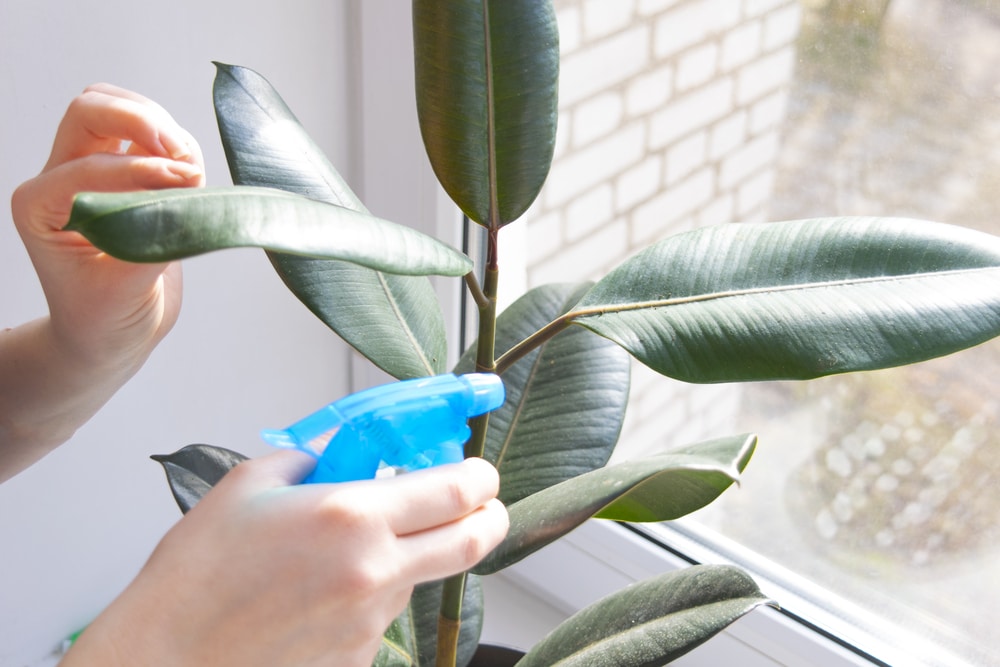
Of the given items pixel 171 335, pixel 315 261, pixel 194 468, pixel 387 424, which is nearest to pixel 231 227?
pixel 387 424

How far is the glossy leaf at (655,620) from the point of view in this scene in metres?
0.51

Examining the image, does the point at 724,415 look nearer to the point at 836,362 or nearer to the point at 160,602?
the point at 836,362

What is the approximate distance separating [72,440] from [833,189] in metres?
0.78

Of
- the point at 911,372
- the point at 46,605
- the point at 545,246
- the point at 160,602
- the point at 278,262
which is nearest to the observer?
the point at 160,602

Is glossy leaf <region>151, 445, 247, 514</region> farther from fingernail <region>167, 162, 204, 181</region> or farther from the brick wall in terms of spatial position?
the brick wall

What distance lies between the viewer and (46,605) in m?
0.95

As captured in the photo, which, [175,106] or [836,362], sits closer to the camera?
[836,362]

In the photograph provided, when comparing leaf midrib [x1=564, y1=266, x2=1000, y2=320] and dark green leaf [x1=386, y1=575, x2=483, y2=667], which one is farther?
dark green leaf [x1=386, y1=575, x2=483, y2=667]

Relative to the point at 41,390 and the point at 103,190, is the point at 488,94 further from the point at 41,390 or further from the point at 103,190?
the point at 41,390

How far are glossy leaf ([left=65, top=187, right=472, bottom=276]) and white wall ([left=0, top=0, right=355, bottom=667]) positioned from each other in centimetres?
53

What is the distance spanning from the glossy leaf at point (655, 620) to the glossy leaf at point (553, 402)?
0.09 m

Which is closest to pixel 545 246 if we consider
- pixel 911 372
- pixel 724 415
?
pixel 724 415

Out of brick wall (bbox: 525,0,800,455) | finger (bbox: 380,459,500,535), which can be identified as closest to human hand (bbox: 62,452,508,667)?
finger (bbox: 380,459,500,535)

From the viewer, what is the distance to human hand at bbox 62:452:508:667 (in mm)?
377
